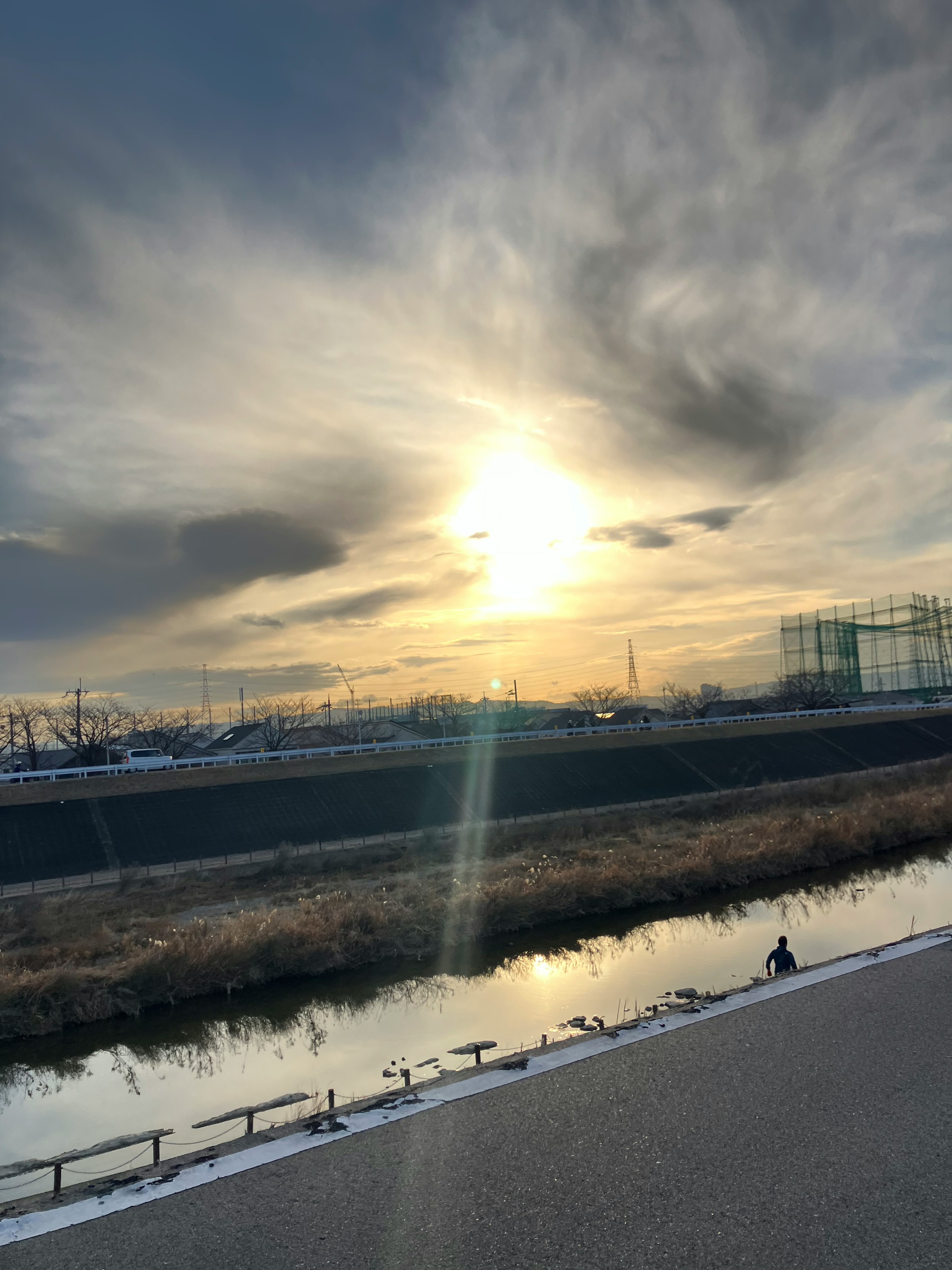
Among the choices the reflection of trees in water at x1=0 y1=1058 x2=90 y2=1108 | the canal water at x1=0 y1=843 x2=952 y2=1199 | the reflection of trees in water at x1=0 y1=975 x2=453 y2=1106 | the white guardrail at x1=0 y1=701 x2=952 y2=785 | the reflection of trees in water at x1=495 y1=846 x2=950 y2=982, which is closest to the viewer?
the canal water at x1=0 y1=843 x2=952 y2=1199

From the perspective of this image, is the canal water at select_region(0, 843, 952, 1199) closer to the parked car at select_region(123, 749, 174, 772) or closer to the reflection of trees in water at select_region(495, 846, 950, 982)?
the reflection of trees in water at select_region(495, 846, 950, 982)

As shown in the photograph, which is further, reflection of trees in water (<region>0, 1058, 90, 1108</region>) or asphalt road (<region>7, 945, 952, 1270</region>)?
reflection of trees in water (<region>0, 1058, 90, 1108</region>)

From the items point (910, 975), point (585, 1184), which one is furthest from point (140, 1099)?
point (910, 975)

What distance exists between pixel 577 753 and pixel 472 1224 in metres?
43.0

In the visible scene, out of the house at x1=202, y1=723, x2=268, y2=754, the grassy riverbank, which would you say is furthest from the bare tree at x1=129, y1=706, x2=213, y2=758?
the grassy riverbank

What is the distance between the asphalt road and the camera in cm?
696

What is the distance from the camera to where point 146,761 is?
41719 millimetres

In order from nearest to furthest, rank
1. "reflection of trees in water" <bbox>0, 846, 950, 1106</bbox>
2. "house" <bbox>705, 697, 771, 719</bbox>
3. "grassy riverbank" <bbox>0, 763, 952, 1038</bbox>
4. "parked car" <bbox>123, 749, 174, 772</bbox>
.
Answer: "reflection of trees in water" <bbox>0, 846, 950, 1106</bbox> → "grassy riverbank" <bbox>0, 763, 952, 1038</bbox> → "parked car" <bbox>123, 749, 174, 772</bbox> → "house" <bbox>705, 697, 771, 719</bbox>

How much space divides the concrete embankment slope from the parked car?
1.09m

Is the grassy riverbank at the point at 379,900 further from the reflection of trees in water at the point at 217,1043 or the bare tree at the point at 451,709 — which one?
the bare tree at the point at 451,709

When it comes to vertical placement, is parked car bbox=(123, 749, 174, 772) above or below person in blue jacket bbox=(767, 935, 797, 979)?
above

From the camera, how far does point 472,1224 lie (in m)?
7.42

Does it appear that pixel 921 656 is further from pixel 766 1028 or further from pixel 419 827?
pixel 766 1028

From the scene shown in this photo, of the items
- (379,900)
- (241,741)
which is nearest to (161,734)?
(241,741)
